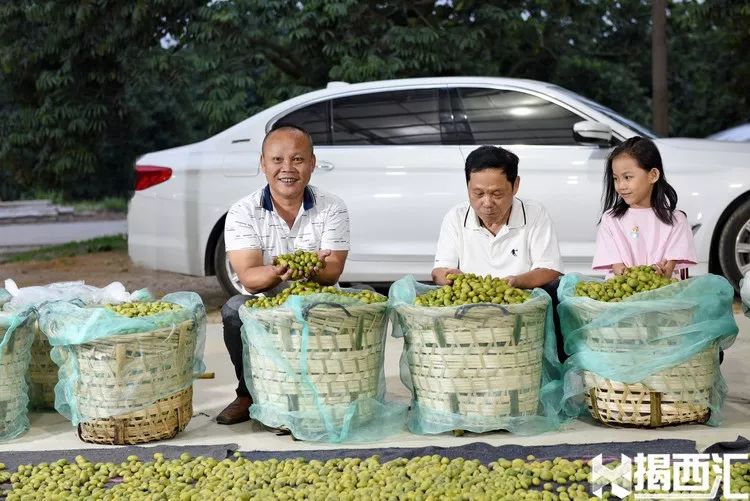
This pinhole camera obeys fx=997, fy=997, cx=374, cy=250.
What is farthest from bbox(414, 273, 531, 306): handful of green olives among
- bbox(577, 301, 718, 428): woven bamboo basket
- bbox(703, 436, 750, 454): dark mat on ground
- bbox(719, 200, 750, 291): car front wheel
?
bbox(719, 200, 750, 291): car front wheel

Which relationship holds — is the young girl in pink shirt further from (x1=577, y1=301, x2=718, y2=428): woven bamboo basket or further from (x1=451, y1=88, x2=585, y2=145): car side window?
(x1=451, y1=88, x2=585, y2=145): car side window

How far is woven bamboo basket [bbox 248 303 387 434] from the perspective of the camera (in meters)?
3.92

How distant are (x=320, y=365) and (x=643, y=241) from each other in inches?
62.3

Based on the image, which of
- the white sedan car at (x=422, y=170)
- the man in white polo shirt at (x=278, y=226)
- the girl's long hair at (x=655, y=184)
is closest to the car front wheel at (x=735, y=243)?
the white sedan car at (x=422, y=170)

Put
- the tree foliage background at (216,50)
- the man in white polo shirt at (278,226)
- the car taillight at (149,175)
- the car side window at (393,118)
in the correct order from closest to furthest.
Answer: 1. the man in white polo shirt at (278,226)
2. the car side window at (393,118)
3. the car taillight at (149,175)
4. the tree foliage background at (216,50)

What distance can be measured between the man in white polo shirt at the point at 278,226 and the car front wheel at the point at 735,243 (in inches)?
127

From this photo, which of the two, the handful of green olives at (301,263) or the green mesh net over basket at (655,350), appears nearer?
the green mesh net over basket at (655,350)

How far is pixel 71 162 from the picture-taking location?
11641mm

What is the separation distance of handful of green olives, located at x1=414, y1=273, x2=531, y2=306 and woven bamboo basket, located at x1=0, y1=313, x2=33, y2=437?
166 cm

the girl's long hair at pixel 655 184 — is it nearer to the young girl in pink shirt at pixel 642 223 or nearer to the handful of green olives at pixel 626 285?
the young girl in pink shirt at pixel 642 223

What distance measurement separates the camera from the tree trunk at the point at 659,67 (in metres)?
11.5

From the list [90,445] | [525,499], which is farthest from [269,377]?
[525,499]

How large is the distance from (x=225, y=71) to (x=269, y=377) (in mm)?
7477

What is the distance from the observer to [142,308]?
407cm
